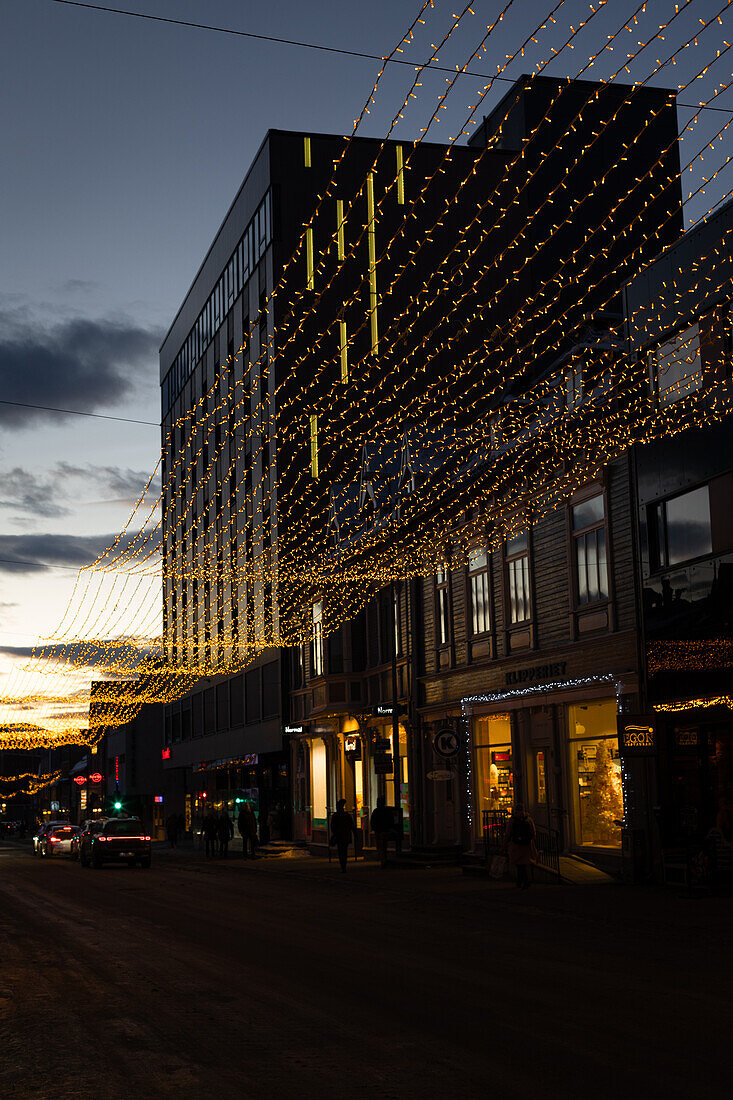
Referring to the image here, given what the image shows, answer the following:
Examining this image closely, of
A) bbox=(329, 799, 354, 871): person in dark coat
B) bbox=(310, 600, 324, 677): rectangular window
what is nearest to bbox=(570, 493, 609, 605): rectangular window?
bbox=(329, 799, 354, 871): person in dark coat

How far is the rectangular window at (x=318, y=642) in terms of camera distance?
42500mm

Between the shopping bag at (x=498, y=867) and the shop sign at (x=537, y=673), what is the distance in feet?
13.8

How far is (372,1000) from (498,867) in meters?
16.4

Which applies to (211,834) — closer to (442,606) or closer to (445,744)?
(442,606)

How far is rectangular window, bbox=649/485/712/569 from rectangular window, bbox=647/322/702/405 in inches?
79.4

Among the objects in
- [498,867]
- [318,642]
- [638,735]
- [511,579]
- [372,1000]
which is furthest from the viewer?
[318,642]

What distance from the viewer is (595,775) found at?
2664 cm

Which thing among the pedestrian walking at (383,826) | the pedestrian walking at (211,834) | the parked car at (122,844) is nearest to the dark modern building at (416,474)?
the pedestrian walking at (383,826)

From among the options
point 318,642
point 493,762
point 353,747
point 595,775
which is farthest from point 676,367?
point 318,642

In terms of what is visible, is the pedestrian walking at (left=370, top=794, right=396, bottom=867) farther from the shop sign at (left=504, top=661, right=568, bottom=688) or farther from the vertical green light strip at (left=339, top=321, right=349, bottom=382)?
the vertical green light strip at (left=339, top=321, right=349, bottom=382)

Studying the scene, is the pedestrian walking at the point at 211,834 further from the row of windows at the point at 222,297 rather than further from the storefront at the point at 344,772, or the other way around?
the row of windows at the point at 222,297

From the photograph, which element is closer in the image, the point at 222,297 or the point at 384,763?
the point at 384,763

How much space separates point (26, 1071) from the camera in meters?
8.38

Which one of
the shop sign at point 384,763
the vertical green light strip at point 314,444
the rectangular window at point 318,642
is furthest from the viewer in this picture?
the vertical green light strip at point 314,444
